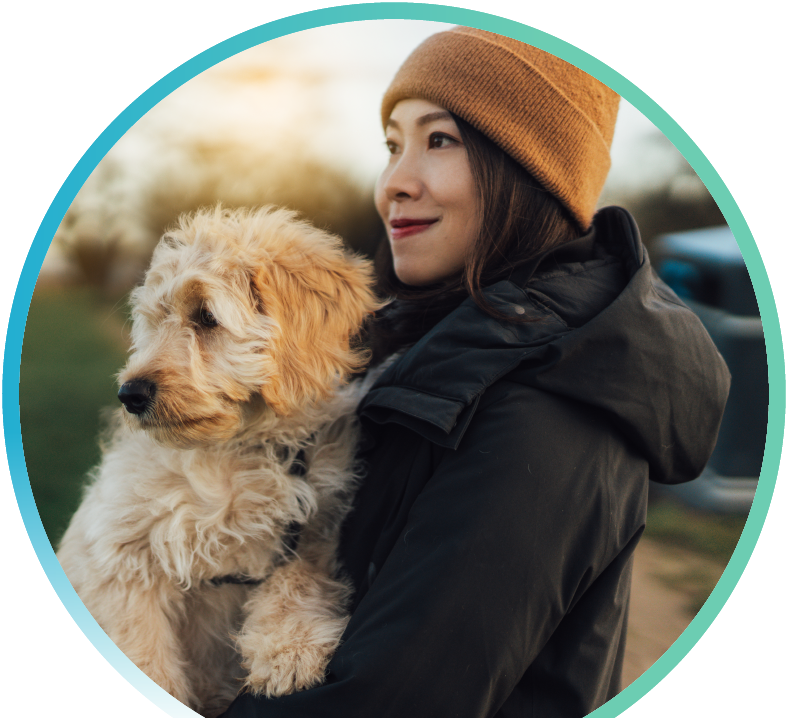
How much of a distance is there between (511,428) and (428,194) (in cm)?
91

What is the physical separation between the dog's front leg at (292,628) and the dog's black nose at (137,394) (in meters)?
0.72

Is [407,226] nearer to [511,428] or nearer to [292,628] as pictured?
[511,428]

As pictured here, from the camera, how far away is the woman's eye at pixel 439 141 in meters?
1.88

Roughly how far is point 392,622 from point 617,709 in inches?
37.1

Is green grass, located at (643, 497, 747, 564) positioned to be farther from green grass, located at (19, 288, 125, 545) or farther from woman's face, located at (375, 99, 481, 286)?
green grass, located at (19, 288, 125, 545)

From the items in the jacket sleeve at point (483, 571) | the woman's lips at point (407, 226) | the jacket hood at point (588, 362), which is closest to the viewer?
the jacket sleeve at point (483, 571)

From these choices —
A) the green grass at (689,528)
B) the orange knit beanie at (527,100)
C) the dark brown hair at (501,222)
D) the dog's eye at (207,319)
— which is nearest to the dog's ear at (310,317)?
the dog's eye at (207,319)

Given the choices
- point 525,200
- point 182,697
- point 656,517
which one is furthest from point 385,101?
point 656,517

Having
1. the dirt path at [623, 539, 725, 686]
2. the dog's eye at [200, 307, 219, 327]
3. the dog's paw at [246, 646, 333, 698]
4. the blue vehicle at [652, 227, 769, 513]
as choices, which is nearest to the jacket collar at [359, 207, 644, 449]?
the dog's eye at [200, 307, 219, 327]

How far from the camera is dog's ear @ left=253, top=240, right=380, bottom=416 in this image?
6.06 feet

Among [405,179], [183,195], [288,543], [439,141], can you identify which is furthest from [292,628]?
[183,195]

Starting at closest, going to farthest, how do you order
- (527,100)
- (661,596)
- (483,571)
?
1. (483,571)
2. (527,100)
3. (661,596)

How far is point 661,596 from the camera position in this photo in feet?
15.0

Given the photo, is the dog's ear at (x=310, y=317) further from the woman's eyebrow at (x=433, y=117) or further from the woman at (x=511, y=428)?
the woman's eyebrow at (x=433, y=117)
